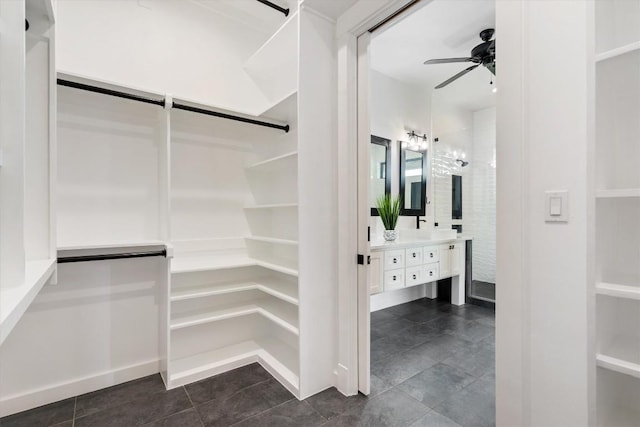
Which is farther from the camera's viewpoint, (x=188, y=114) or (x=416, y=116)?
(x=416, y=116)

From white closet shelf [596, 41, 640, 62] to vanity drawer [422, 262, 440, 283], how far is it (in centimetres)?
273

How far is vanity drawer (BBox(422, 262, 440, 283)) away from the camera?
137 inches

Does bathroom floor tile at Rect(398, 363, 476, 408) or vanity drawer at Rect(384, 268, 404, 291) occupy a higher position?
vanity drawer at Rect(384, 268, 404, 291)

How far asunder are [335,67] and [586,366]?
6.62 ft

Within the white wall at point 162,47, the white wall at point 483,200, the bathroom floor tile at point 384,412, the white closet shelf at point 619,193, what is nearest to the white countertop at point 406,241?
the white wall at point 483,200

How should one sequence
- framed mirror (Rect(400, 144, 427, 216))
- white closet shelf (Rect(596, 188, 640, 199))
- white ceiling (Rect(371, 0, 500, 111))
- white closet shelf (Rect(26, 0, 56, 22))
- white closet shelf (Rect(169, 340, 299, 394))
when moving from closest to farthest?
1. white closet shelf (Rect(596, 188, 640, 199))
2. white closet shelf (Rect(26, 0, 56, 22))
3. white closet shelf (Rect(169, 340, 299, 394))
4. white ceiling (Rect(371, 0, 500, 111))
5. framed mirror (Rect(400, 144, 427, 216))

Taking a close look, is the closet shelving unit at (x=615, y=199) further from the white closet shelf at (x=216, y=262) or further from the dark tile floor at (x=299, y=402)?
the white closet shelf at (x=216, y=262)

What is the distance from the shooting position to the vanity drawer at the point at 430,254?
3463 millimetres

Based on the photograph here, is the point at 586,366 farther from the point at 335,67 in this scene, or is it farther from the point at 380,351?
the point at 335,67

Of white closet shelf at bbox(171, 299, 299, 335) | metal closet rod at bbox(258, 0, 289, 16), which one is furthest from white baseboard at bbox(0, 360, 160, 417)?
metal closet rod at bbox(258, 0, 289, 16)

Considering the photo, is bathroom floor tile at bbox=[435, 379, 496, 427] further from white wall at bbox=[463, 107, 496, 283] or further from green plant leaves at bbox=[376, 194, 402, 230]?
white wall at bbox=[463, 107, 496, 283]

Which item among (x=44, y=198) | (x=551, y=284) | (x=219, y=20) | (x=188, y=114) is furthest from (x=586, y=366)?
(x=219, y=20)

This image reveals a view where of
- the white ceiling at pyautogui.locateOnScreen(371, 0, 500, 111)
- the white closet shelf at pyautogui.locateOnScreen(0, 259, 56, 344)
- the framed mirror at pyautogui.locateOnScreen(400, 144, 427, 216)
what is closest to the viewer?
the white closet shelf at pyautogui.locateOnScreen(0, 259, 56, 344)

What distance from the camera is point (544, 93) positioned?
1.09 metres
